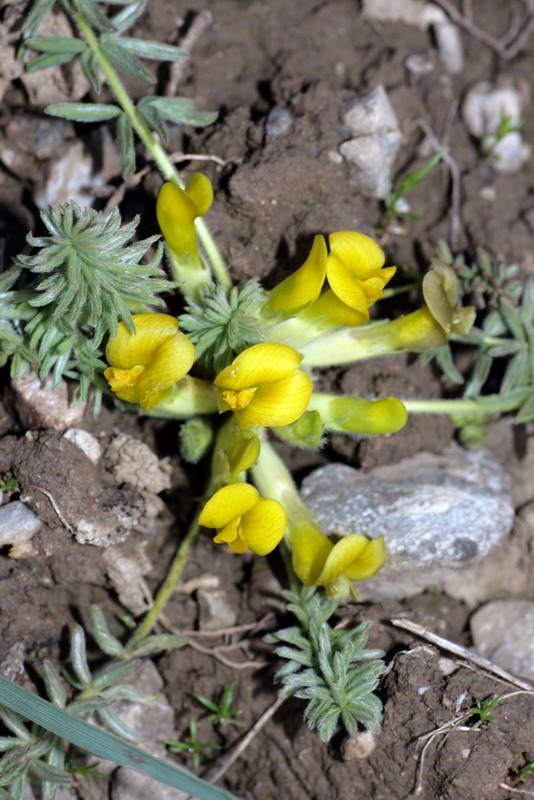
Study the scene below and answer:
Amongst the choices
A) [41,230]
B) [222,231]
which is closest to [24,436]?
[41,230]

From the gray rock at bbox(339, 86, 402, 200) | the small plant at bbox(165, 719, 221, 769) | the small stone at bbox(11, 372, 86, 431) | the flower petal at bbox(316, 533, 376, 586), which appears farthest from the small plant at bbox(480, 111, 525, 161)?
the small plant at bbox(165, 719, 221, 769)

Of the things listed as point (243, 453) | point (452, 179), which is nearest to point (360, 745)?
point (243, 453)

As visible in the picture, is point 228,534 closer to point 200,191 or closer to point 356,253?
point 356,253

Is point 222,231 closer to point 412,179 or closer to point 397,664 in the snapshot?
point 412,179

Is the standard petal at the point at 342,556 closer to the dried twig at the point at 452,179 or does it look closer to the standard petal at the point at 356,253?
the standard petal at the point at 356,253

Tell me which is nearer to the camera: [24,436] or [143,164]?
[24,436]

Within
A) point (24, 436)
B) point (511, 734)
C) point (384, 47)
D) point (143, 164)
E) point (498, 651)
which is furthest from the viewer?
point (384, 47)
